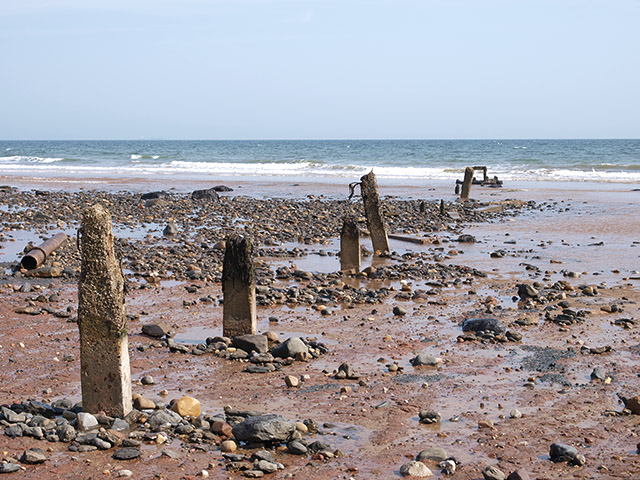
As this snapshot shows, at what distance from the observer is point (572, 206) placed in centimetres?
2691

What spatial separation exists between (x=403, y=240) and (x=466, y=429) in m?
11.6

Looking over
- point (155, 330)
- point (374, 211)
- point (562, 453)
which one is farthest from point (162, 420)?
point (374, 211)

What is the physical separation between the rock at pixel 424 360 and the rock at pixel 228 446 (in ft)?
9.20

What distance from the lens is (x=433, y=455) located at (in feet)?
17.6

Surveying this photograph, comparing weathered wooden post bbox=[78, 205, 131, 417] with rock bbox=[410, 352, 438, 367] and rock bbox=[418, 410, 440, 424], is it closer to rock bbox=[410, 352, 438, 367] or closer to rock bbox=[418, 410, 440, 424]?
rock bbox=[418, 410, 440, 424]

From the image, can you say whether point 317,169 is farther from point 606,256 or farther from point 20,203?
point 606,256

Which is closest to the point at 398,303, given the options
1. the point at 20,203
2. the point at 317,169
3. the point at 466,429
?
the point at 466,429

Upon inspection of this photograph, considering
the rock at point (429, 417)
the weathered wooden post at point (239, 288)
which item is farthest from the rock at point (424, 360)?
the weathered wooden post at point (239, 288)

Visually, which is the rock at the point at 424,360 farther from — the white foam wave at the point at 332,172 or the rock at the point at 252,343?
the white foam wave at the point at 332,172

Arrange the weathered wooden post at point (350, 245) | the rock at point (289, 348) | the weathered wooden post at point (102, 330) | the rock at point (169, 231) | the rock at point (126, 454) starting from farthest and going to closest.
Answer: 1. the rock at point (169, 231)
2. the weathered wooden post at point (350, 245)
3. the rock at point (289, 348)
4. the weathered wooden post at point (102, 330)
5. the rock at point (126, 454)

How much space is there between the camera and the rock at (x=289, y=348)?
791 centimetres

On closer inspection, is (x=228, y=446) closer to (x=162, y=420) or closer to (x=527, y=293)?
(x=162, y=420)

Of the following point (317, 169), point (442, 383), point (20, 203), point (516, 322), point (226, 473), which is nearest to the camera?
point (226, 473)

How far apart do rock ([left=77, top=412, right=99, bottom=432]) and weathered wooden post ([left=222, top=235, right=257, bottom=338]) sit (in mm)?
2874
